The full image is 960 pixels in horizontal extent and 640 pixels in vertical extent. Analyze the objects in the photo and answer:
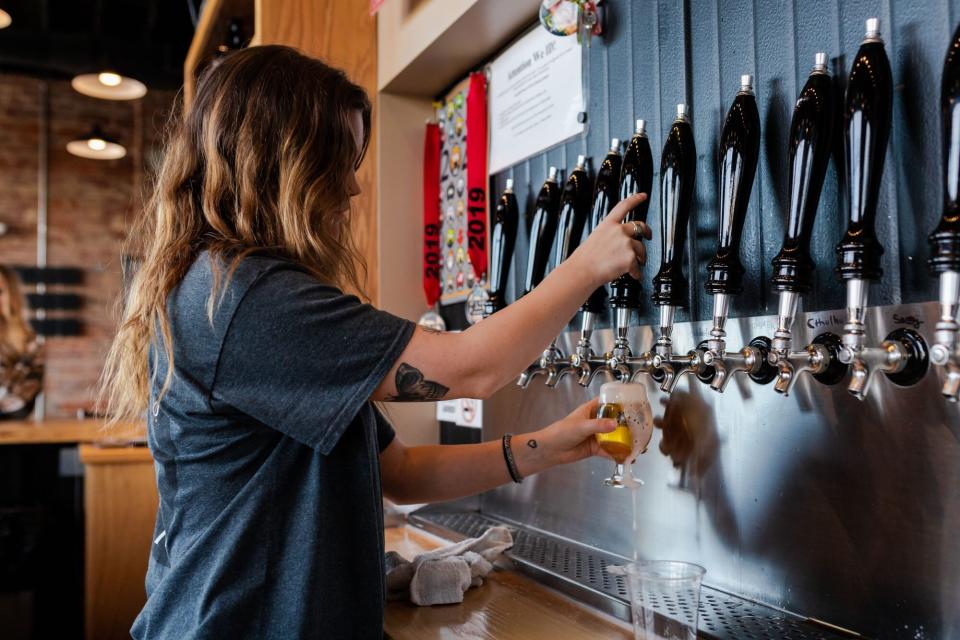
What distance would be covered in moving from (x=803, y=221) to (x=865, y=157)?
0.35ft

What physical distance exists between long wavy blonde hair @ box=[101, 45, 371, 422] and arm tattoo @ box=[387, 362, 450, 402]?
189 millimetres

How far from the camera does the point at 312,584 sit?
1013 mm

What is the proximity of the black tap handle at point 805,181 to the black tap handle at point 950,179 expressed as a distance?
161 mm

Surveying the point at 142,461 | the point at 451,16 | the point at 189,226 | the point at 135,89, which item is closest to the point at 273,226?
the point at 189,226

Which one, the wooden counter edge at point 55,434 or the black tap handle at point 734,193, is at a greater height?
the black tap handle at point 734,193

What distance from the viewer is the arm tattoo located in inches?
→ 39.7

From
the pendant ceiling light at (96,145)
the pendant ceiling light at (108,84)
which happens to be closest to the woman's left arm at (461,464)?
the pendant ceiling light at (108,84)

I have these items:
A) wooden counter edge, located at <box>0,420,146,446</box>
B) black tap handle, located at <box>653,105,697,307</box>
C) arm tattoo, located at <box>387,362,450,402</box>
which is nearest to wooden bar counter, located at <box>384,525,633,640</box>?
arm tattoo, located at <box>387,362,450,402</box>

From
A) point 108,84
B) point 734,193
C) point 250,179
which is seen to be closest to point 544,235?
point 734,193

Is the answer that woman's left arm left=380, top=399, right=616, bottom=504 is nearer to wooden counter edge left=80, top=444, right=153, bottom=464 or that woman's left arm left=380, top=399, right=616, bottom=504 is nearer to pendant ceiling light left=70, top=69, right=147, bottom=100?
wooden counter edge left=80, top=444, right=153, bottom=464

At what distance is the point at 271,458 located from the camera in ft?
3.36

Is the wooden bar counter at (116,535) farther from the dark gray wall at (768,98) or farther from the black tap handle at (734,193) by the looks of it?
the black tap handle at (734,193)

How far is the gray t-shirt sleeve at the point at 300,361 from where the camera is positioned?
972mm

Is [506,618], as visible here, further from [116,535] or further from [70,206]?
[70,206]
